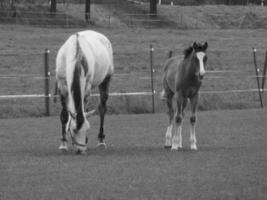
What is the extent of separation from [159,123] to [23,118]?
3.98 meters

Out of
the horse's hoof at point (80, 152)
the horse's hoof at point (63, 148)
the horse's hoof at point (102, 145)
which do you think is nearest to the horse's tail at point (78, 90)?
the horse's hoof at point (80, 152)

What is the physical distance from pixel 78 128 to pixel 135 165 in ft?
4.78

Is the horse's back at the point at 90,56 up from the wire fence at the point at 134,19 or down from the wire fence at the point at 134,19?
up

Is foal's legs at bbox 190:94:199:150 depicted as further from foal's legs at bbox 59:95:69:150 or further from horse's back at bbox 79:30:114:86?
foal's legs at bbox 59:95:69:150

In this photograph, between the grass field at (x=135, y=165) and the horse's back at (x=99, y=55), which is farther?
the horse's back at (x=99, y=55)

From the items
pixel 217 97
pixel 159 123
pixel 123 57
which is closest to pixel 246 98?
pixel 217 97

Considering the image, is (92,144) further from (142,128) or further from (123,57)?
(123,57)

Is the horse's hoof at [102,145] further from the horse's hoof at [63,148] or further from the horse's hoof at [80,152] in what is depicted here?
the horse's hoof at [80,152]

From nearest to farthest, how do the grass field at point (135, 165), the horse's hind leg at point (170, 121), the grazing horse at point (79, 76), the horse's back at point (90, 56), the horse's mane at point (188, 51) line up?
the grass field at point (135, 165) < the grazing horse at point (79, 76) < the horse's back at point (90, 56) < the horse's mane at point (188, 51) < the horse's hind leg at point (170, 121)

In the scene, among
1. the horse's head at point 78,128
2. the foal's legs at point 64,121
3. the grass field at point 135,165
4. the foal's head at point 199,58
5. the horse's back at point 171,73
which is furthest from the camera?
the horse's back at point 171,73

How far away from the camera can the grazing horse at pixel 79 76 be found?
13889 millimetres

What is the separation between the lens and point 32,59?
37.0 meters

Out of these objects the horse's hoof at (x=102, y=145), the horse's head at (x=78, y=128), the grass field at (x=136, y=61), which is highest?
the horse's head at (x=78, y=128)

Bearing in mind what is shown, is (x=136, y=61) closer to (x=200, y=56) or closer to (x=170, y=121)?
(x=170, y=121)
